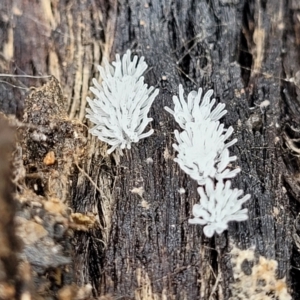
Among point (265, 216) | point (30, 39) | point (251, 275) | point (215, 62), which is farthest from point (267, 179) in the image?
point (30, 39)

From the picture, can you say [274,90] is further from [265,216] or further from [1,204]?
[1,204]

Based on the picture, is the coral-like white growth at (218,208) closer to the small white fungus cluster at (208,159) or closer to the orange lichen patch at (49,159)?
the small white fungus cluster at (208,159)

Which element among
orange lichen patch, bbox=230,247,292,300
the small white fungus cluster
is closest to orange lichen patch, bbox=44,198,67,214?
the small white fungus cluster

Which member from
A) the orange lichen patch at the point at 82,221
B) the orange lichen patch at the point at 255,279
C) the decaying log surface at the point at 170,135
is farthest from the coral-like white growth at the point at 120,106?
the orange lichen patch at the point at 255,279

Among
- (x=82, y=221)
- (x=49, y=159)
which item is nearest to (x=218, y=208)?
(x=82, y=221)

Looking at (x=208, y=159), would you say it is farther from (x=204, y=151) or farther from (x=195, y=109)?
(x=195, y=109)

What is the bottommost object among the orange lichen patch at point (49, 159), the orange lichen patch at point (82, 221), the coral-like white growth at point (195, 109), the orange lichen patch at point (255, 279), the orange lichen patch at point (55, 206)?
the orange lichen patch at point (255, 279)
